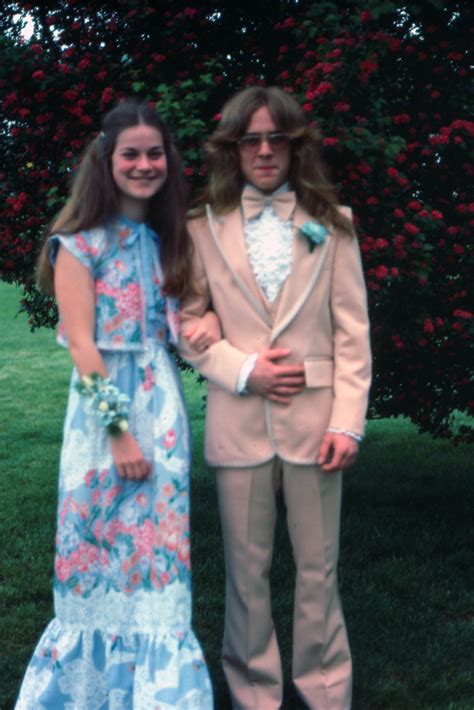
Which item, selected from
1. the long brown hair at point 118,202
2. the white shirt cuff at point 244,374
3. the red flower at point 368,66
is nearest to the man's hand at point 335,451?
the white shirt cuff at point 244,374

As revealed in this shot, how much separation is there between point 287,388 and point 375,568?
2213 millimetres

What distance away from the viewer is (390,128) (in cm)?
417

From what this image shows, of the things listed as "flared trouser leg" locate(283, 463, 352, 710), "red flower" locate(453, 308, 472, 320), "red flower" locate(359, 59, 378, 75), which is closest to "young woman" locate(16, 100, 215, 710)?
"flared trouser leg" locate(283, 463, 352, 710)

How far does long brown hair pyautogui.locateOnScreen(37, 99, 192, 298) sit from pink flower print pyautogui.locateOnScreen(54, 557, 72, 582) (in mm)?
822

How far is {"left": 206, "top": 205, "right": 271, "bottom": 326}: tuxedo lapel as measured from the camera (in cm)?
305

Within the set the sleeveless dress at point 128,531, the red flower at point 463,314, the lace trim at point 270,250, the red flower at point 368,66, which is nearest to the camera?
the sleeveless dress at point 128,531

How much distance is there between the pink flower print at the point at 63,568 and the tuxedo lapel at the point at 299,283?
3.01ft

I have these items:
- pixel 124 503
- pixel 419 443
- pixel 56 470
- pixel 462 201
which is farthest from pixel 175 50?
pixel 419 443

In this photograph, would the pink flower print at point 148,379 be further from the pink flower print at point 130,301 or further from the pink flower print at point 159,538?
the pink flower print at point 159,538

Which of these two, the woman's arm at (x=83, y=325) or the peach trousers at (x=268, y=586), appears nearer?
the woman's arm at (x=83, y=325)

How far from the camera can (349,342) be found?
10.0ft

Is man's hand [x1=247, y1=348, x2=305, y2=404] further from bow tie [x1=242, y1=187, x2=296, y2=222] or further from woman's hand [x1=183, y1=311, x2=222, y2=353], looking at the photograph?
bow tie [x1=242, y1=187, x2=296, y2=222]

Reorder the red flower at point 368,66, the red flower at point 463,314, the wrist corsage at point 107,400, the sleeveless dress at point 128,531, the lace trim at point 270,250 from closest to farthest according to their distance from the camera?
1. the wrist corsage at point 107,400
2. the sleeveless dress at point 128,531
3. the lace trim at point 270,250
4. the red flower at point 368,66
5. the red flower at point 463,314

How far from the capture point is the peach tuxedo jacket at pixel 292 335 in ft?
9.99
